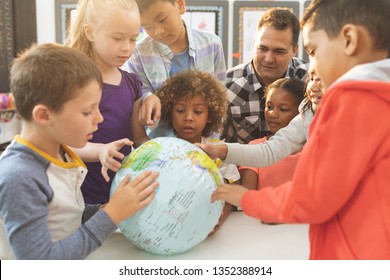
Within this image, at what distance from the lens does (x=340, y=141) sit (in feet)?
3.02

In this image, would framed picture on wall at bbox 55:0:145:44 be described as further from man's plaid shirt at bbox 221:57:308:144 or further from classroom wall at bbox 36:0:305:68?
man's plaid shirt at bbox 221:57:308:144

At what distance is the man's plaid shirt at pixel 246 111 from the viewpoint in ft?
7.63

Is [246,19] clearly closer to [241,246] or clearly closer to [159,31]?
[159,31]

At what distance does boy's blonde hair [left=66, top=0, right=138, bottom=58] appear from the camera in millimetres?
1586

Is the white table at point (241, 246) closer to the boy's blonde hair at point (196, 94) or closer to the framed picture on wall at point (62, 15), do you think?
the boy's blonde hair at point (196, 94)

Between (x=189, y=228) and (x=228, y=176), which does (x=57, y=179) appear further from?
(x=228, y=176)

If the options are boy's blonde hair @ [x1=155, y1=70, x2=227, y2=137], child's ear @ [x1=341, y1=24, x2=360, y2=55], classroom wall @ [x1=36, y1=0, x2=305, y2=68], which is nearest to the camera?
child's ear @ [x1=341, y1=24, x2=360, y2=55]

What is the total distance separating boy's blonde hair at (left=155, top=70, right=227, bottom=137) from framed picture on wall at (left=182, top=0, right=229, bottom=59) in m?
1.57

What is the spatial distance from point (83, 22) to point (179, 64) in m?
0.70

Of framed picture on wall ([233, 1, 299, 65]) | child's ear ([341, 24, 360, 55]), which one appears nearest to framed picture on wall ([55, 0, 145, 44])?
framed picture on wall ([233, 1, 299, 65])

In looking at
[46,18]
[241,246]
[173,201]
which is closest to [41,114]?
[173,201]

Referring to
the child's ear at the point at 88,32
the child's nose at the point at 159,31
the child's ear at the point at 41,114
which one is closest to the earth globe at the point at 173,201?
the child's ear at the point at 41,114

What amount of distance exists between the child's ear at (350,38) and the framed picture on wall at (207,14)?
251 cm
